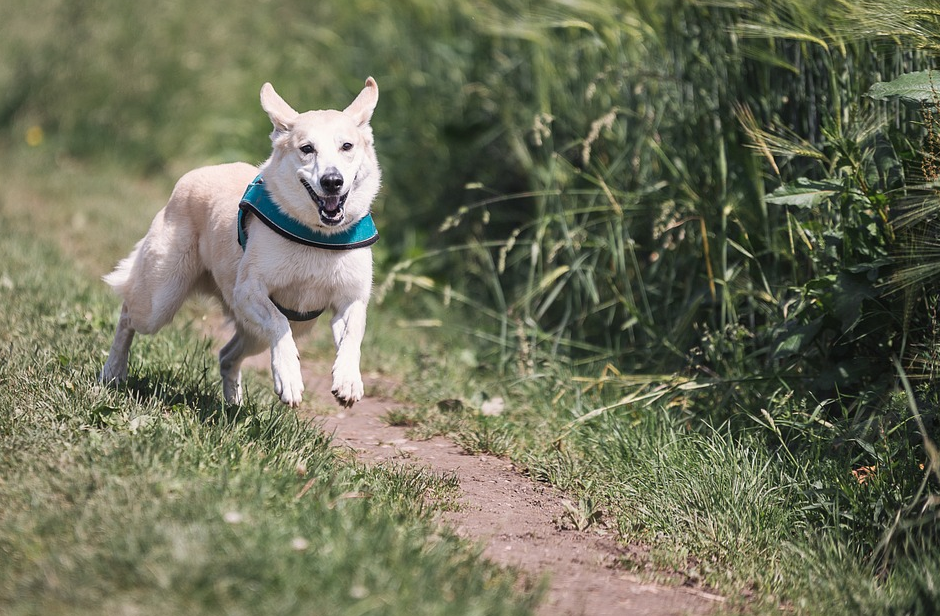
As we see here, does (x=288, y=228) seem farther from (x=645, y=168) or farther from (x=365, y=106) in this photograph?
(x=645, y=168)

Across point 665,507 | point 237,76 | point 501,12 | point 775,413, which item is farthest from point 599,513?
point 237,76

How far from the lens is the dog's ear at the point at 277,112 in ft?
13.3

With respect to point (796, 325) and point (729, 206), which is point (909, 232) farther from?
point (729, 206)

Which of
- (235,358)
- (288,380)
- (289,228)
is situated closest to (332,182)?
(289,228)

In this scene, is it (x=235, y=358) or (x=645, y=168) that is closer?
(x=235, y=358)

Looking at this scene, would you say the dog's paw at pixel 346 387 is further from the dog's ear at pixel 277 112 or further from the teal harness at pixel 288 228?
the dog's ear at pixel 277 112

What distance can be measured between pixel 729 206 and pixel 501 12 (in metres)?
2.77

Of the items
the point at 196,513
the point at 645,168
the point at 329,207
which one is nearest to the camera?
the point at 196,513

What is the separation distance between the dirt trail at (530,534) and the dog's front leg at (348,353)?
55 centimetres

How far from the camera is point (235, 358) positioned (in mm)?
4570

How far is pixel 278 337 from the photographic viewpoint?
3.81m

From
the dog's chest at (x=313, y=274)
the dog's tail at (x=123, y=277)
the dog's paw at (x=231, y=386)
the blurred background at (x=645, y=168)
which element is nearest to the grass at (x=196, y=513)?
the dog's paw at (x=231, y=386)

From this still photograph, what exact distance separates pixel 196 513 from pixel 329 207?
1298 mm

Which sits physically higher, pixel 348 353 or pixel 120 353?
pixel 348 353
